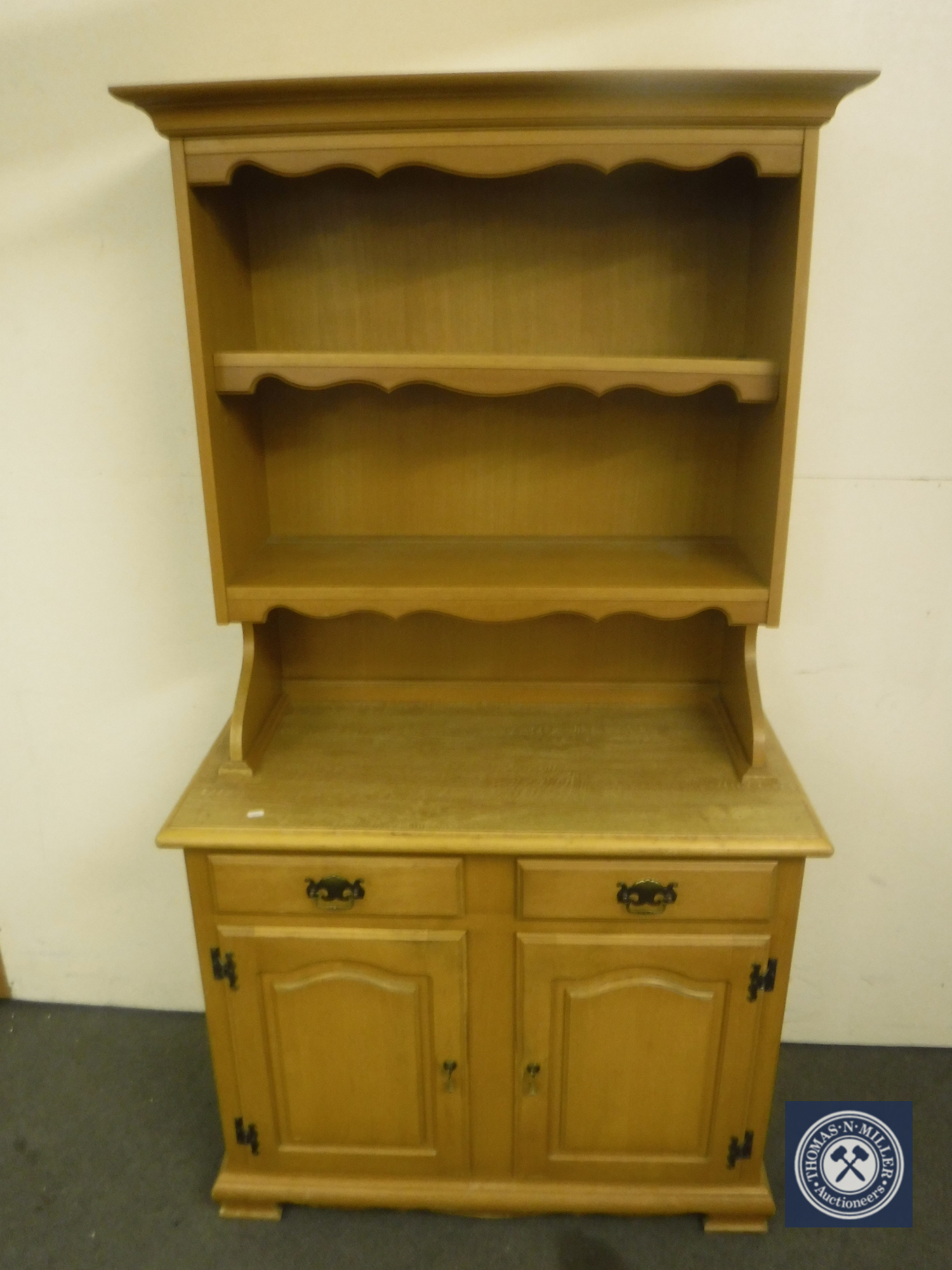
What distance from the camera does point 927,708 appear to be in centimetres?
166

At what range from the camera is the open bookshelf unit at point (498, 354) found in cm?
113

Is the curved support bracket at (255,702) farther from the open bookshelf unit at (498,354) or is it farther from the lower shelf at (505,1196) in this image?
the lower shelf at (505,1196)

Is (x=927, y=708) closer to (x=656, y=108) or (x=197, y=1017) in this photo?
(x=656, y=108)

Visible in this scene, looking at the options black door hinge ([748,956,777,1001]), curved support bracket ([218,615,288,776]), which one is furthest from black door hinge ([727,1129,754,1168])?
curved support bracket ([218,615,288,776])

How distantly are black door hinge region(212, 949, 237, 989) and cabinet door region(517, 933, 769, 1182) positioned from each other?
1.65 ft

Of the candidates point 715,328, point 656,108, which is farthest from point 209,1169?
point 656,108

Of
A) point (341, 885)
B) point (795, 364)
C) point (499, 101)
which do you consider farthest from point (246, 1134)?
point (499, 101)

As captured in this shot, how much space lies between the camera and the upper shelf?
120 centimetres

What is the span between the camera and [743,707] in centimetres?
140

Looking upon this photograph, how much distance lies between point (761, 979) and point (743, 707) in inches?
18.2

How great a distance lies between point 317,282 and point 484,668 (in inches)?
31.7

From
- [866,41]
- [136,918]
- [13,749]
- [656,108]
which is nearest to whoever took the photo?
[656,108]

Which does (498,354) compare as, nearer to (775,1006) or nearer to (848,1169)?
(775,1006)

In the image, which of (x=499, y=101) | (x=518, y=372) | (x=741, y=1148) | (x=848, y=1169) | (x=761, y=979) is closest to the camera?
(x=499, y=101)
